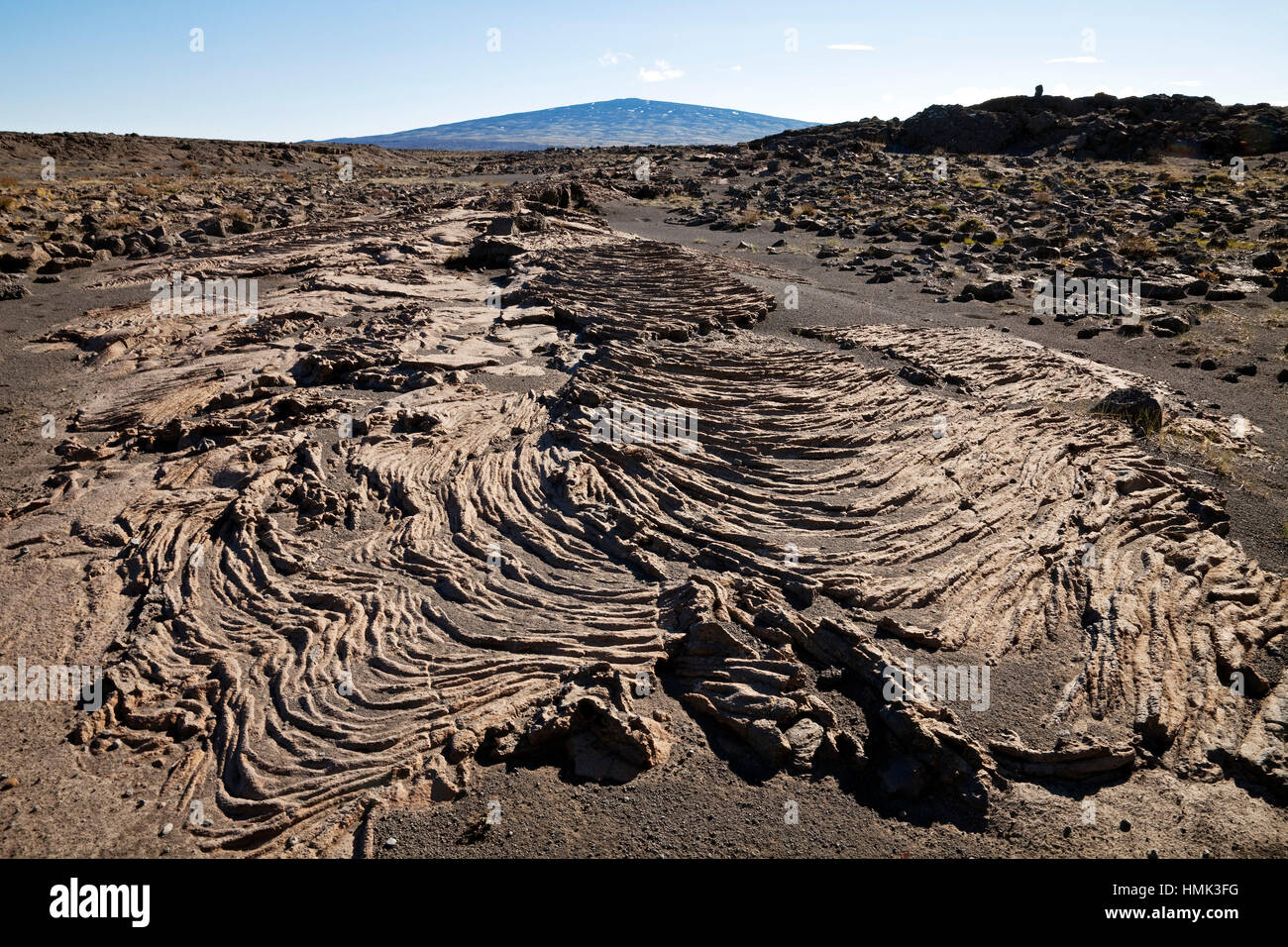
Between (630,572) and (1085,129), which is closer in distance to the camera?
(630,572)

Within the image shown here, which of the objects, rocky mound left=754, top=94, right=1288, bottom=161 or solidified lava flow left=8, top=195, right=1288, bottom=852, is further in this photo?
rocky mound left=754, top=94, right=1288, bottom=161

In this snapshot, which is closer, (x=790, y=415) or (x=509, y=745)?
(x=509, y=745)

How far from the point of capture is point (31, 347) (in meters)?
14.6

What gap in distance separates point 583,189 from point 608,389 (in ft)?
81.0

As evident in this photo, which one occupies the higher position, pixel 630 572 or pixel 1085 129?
pixel 1085 129

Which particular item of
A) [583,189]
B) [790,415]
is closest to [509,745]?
[790,415]

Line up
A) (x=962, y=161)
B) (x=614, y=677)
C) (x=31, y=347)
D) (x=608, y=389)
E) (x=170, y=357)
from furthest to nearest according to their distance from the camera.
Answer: (x=962, y=161) → (x=31, y=347) → (x=170, y=357) → (x=608, y=389) → (x=614, y=677)

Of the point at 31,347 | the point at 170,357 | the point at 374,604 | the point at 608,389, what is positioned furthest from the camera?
the point at 31,347

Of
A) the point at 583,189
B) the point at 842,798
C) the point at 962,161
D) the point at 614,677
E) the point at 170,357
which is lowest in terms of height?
the point at 842,798

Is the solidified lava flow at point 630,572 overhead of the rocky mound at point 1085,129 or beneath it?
beneath

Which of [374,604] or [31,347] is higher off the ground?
[31,347]

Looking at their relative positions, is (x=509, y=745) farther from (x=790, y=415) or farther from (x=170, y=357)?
(x=170, y=357)

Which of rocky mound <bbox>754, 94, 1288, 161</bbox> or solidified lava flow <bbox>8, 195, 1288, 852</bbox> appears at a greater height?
rocky mound <bbox>754, 94, 1288, 161</bbox>

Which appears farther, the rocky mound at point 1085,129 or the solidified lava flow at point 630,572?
the rocky mound at point 1085,129
